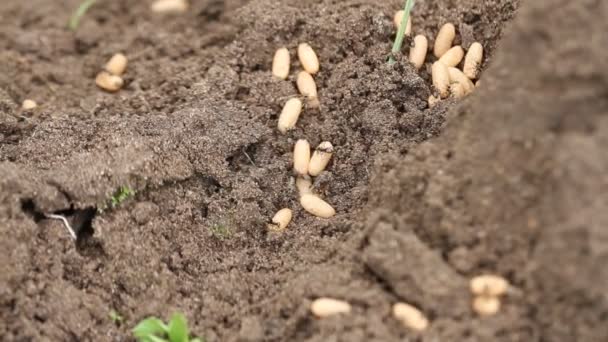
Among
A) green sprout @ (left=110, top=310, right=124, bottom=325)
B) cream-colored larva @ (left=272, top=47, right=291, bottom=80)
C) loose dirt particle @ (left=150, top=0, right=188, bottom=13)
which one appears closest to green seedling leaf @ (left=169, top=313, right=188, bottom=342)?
green sprout @ (left=110, top=310, right=124, bottom=325)

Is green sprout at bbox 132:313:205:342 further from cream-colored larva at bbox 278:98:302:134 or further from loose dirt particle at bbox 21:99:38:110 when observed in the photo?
loose dirt particle at bbox 21:99:38:110

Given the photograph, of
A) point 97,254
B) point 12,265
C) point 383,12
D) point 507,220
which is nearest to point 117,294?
point 97,254

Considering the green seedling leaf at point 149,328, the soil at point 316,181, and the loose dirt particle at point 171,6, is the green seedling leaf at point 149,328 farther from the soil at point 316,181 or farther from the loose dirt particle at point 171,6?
the loose dirt particle at point 171,6

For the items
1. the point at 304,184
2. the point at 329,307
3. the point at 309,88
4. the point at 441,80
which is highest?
the point at 441,80

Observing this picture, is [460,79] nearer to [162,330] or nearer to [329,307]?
[329,307]

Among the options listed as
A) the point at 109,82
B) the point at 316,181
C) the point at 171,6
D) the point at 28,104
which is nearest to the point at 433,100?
the point at 316,181

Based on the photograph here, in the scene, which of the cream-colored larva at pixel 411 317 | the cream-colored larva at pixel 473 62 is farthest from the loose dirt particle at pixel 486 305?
the cream-colored larva at pixel 473 62
